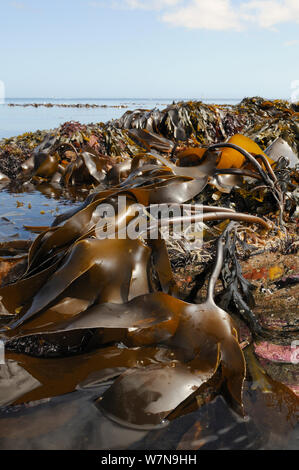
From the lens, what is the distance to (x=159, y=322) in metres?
1.11

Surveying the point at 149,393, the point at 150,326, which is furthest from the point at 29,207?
the point at 149,393

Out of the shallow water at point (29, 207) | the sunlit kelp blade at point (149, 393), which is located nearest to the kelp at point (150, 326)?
the sunlit kelp blade at point (149, 393)

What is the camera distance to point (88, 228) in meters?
1.61

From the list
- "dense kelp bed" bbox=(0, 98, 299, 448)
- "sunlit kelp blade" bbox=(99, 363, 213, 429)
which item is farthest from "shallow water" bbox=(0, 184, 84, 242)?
"sunlit kelp blade" bbox=(99, 363, 213, 429)

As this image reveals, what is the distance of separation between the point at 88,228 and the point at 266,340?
2.76 feet

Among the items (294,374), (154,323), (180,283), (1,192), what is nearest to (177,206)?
(180,283)

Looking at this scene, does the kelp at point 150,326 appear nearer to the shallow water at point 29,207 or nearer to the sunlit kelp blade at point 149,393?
the sunlit kelp blade at point 149,393

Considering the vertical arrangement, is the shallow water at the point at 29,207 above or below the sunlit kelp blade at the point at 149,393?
above

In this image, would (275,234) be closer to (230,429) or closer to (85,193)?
(230,429)

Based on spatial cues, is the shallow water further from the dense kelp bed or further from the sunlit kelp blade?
the sunlit kelp blade

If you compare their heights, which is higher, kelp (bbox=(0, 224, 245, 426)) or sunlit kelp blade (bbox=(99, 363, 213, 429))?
kelp (bbox=(0, 224, 245, 426))

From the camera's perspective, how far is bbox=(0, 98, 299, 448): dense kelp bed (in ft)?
3.12

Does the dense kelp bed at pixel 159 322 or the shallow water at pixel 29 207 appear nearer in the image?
the dense kelp bed at pixel 159 322

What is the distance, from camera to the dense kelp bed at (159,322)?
0.95 metres
